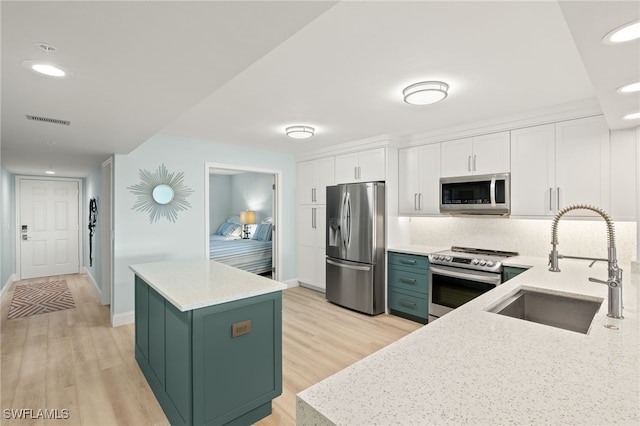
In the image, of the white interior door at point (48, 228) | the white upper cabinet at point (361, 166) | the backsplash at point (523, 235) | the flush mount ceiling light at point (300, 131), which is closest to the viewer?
the backsplash at point (523, 235)

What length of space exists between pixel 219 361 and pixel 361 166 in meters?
3.15

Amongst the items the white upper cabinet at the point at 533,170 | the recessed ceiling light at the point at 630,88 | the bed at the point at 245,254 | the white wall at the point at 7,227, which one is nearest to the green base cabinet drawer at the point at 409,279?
the white upper cabinet at the point at 533,170

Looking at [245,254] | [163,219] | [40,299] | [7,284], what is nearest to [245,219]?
[245,254]

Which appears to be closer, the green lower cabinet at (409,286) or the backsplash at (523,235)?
the backsplash at (523,235)

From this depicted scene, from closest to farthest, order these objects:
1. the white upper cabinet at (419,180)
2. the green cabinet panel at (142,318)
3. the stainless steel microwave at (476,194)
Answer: the green cabinet panel at (142,318) → the stainless steel microwave at (476,194) → the white upper cabinet at (419,180)

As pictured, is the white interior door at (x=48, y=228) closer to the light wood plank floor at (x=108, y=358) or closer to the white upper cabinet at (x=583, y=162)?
the light wood plank floor at (x=108, y=358)

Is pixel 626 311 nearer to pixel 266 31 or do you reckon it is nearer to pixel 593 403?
pixel 593 403

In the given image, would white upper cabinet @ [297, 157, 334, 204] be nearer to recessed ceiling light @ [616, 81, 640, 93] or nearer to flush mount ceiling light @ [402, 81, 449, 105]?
flush mount ceiling light @ [402, 81, 449, 105]

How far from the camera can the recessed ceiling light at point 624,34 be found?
105 centimetres

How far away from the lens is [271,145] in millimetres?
4746

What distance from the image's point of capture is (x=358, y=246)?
412 centimetres

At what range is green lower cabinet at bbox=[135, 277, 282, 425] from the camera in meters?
1.82

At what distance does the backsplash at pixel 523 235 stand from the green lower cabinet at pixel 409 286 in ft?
1.90

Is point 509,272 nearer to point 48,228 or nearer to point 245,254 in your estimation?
point 245,254
